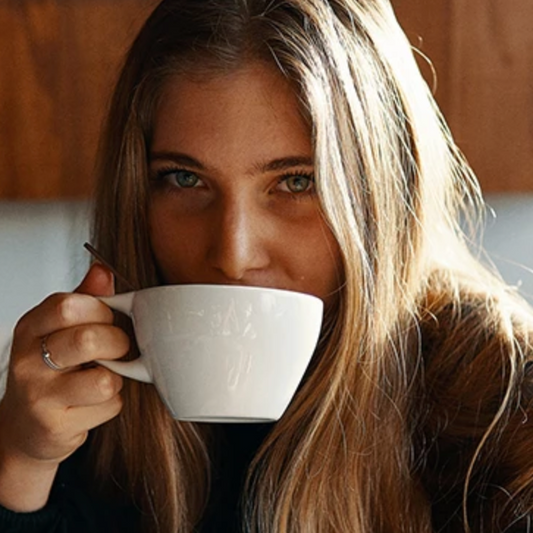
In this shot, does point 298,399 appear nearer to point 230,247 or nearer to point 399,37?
point 230,247

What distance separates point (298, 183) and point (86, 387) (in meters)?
0.28

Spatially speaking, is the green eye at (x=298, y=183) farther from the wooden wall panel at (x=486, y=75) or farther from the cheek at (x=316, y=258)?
the wooden wall panel at (x=486, y=75)

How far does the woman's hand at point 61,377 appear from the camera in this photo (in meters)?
0.93

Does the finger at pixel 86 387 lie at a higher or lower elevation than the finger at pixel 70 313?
lower

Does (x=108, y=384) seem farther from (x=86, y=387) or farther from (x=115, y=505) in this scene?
(x=115, y=505)

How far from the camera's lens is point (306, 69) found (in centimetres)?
105

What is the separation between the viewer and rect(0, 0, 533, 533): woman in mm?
1044

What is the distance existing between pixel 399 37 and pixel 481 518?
18.8 inches

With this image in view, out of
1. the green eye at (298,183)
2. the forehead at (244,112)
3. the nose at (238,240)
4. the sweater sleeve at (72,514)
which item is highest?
the forehead at (244,112)

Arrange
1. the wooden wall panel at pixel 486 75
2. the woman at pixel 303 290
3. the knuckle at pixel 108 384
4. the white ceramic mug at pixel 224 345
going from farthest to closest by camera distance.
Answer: the wooden wall panel at pixel 486 75, the woman at pixel 303 290, the knuckle at pixel 108 384, the white ceramic mug at pixel 224 345

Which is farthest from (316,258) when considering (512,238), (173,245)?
(512,238)

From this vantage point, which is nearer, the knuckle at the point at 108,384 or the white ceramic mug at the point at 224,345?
the white ceramic mug at the point at 224,345

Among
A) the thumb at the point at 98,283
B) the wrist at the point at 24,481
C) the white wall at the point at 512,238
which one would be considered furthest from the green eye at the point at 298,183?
the white wall at the point at 512,238

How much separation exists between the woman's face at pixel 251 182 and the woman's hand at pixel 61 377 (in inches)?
5.0
